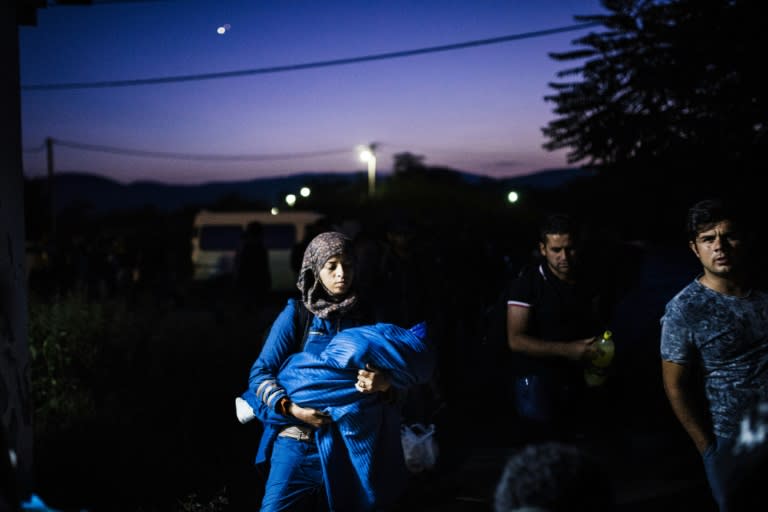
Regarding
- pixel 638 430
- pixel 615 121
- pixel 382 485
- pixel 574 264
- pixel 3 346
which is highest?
pixel 615 121

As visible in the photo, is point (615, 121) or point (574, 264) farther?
point (615, 121)

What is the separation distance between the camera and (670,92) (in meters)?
6.74

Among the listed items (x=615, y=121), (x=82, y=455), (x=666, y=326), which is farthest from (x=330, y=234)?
(x=615, y=121)

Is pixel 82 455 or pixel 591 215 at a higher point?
pixel 591 215

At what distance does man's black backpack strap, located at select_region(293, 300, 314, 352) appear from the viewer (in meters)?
2.97

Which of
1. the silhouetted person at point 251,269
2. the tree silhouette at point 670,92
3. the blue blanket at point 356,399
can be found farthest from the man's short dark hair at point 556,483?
the silhouetted person at point 251,269

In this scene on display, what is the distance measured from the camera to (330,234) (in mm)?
3031

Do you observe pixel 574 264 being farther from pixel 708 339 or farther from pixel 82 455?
pixel 82 455

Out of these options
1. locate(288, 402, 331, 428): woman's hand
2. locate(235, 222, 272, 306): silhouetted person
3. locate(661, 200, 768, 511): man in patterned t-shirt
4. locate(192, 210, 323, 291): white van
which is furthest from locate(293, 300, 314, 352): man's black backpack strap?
locate(192, 210, 323, 291): white van

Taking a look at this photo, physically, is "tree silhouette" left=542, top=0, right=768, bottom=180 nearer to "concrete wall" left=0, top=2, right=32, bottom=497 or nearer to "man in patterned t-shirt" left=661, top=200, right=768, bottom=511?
"man in patterned t-shirt" left=661, top=200, right=768, bottom=511

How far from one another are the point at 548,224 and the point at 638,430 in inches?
123

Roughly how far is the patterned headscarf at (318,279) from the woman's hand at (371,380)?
39cm

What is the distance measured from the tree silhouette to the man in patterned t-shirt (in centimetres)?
435

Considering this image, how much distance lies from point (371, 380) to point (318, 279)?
0.58m
